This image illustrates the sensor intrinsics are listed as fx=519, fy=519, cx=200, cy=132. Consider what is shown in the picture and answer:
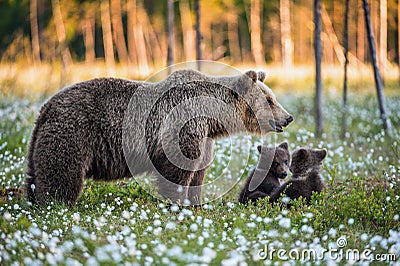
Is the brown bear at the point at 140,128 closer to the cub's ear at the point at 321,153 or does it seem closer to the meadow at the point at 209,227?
the meadow at the point at 209,227

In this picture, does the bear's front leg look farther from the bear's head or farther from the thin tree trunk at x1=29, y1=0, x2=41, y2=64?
the thin tree trunk at x1=29, y1=0, x2=41, y2=64

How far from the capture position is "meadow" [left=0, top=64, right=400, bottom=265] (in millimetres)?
4188

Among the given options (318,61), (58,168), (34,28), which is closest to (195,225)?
(58,168)

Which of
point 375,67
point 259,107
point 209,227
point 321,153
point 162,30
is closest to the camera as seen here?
point 209,227

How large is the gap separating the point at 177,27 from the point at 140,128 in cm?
3493

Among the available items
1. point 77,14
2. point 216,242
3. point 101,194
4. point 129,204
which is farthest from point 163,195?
point 77,14

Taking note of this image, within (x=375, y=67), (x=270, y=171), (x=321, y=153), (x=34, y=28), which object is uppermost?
(x=34, y=28)

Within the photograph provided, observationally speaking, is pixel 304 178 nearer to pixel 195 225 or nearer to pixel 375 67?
pixel 195 225

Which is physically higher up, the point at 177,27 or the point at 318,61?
the point at 318,61

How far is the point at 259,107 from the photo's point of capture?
700 cm

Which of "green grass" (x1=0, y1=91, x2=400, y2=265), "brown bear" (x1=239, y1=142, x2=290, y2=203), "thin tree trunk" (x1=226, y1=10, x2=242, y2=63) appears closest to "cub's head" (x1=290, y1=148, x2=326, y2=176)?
"brown bear" (x1=239, y1=142, x2=290, y2=203)

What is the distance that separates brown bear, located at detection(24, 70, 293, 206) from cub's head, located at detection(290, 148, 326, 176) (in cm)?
51

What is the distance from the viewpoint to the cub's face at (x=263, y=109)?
691cm

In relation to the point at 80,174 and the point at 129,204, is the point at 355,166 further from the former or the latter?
the point at 80,174
